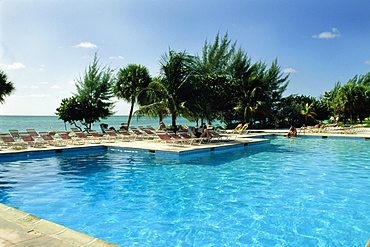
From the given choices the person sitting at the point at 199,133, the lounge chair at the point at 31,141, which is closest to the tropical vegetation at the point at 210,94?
the person sitting at the point at 199,133

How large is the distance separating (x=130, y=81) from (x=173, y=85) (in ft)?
23.1

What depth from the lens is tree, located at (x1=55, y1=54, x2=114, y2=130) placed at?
819 inches

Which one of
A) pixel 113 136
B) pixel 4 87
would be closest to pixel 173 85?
pixel 113 136

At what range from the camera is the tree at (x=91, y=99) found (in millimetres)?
20797

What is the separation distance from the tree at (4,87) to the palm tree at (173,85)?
28.6ft

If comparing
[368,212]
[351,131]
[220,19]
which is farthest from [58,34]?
[351,131]

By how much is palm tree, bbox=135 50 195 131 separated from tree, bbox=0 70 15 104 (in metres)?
8.73

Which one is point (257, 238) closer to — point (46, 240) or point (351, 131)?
point (46, 240)

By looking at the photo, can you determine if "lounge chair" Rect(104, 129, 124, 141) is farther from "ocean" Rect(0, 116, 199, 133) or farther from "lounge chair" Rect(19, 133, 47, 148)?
"ocean" Rect(0, 116, 199, 133)

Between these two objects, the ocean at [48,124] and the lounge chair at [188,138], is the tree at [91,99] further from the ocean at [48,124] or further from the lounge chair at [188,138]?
the ocean at [48,124]

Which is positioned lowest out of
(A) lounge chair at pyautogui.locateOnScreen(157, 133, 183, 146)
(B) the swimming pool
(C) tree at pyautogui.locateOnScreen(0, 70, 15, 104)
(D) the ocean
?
(B) the swimming pool

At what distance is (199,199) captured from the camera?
6.25 meters

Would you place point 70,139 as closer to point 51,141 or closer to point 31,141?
point 51,141

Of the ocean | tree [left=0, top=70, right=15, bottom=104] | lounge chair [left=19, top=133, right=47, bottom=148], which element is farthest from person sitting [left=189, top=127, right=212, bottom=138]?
the ocean
